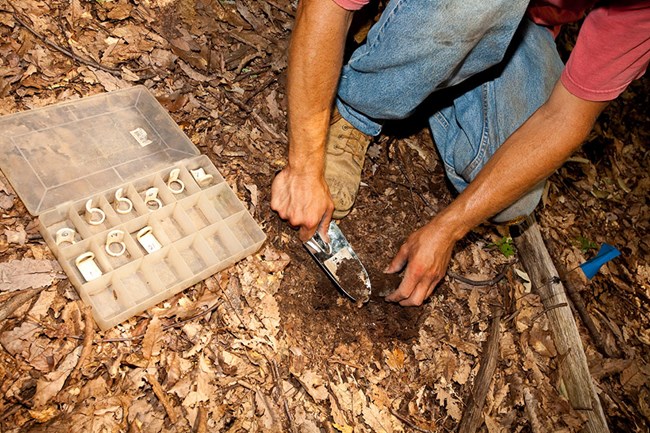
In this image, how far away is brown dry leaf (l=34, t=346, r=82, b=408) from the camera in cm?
173

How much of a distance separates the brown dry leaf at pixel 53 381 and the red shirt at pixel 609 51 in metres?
2.15

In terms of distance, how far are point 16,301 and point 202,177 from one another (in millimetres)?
838

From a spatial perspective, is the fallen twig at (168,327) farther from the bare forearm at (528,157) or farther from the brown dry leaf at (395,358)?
the bare forearm at (528,157)

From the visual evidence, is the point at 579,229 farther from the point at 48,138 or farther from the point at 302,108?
the point at 48,138

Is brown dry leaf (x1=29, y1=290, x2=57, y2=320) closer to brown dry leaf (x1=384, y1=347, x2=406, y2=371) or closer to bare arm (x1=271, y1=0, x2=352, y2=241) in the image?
bare arm (x1=271, y1=0, x2=352, y2=241)

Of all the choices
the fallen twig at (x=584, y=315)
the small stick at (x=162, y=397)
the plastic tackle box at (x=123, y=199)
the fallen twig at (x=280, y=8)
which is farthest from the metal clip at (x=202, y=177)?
the fallen twig at (x=584, y=315)

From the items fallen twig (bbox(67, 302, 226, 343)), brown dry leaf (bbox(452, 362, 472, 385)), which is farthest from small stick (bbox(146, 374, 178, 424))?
brown dry leaf (bbox(452, 362, 472, 385))

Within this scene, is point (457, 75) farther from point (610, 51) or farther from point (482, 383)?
point (482, 383)

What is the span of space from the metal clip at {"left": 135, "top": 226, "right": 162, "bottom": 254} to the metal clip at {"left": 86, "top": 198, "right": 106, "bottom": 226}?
151mm

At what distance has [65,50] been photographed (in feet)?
7.97

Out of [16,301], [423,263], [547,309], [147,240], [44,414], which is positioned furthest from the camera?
[547,309]

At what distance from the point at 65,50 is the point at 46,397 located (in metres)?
1.56

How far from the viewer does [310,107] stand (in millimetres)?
2023

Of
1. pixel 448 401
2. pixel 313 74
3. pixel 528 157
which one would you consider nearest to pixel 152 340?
pixel 313 74
